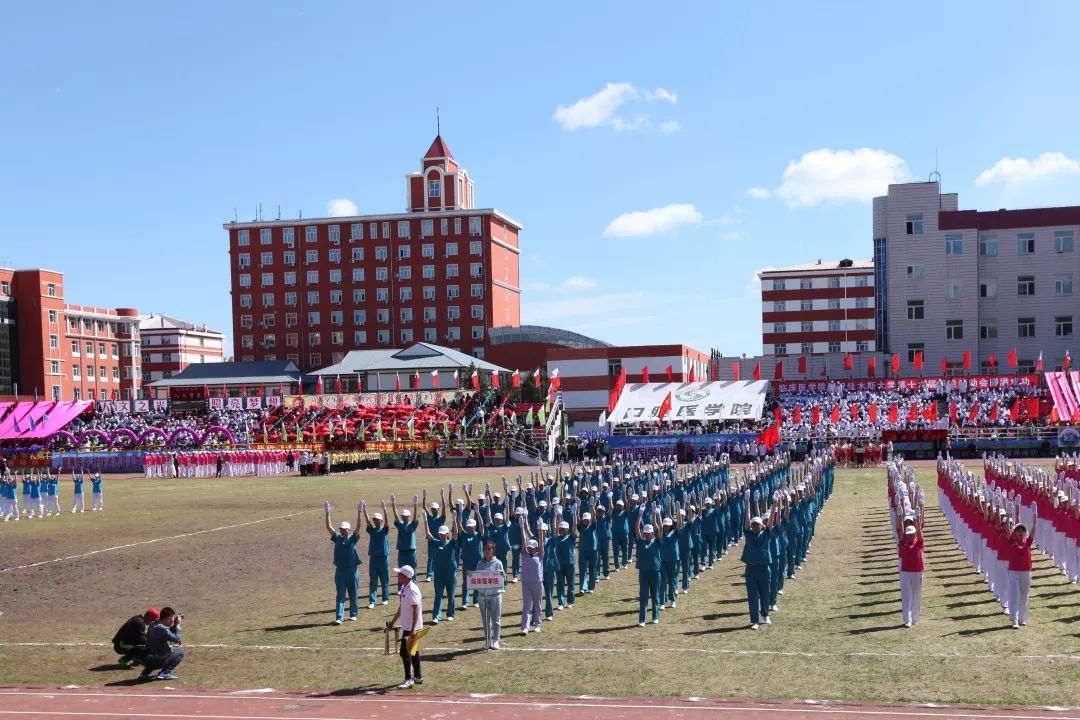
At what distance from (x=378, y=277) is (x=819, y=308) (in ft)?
132

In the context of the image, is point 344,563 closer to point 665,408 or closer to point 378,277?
point 665,408

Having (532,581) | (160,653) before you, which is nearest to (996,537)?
(532,581)

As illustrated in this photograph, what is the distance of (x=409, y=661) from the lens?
1356 cm

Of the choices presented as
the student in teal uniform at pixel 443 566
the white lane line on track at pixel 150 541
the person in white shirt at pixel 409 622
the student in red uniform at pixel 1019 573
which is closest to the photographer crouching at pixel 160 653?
the person in white shirt at pixel 409 622

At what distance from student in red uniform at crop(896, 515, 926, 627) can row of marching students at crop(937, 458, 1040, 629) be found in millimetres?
1305

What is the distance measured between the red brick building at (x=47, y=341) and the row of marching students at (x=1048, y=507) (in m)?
94.5

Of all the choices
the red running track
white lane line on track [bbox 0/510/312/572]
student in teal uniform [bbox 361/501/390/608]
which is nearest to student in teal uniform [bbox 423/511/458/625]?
student in teal uniform [bbox 361/501/390/608]

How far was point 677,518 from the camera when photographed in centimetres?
1902

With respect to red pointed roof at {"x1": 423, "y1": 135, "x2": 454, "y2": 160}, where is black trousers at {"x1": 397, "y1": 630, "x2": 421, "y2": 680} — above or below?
below

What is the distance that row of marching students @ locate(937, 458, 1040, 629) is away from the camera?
52.4 feet

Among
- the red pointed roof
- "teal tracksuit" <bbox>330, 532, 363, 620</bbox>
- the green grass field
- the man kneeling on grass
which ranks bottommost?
the green grass field

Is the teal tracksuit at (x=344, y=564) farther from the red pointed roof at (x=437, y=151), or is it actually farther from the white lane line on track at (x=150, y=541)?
the red pointed roof at (x=437, y=151)

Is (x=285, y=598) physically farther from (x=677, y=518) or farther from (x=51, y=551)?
(x=51, y=551)

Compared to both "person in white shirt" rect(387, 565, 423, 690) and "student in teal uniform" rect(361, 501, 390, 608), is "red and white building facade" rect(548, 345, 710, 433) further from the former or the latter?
"person in white shirt" rect(387, 565, 423, 690)
